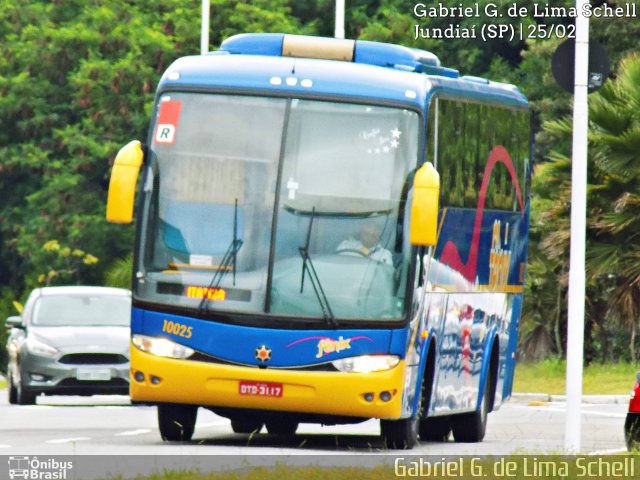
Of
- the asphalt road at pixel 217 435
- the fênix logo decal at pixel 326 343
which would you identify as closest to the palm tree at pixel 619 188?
the asphalt road at pixel 217 435

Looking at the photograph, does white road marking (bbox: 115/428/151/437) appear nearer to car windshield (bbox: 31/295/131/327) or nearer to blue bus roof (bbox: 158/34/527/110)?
blue bus roof (bbox: 158/34/527/110)

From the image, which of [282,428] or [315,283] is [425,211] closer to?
[315,283]

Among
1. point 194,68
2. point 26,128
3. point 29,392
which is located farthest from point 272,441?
point 26,128

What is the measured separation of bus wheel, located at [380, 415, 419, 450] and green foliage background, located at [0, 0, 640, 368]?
102 feet

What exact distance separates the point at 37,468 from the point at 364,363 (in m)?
3.73

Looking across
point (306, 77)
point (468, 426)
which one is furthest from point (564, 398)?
point (306, 77)

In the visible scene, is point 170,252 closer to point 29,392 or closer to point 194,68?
point 194,68

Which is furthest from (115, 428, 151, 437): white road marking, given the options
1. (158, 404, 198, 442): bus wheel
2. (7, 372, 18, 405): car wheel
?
(7, 372, 18, 405): car wheel

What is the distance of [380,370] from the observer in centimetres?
1677

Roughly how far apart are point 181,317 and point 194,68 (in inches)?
88.6

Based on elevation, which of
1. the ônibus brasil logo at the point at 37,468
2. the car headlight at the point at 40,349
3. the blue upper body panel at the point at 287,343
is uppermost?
the blue upper body panel at the point at 287,343

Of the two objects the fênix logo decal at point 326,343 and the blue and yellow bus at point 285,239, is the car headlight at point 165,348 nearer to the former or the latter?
the blue and yellow bus at point 285,239

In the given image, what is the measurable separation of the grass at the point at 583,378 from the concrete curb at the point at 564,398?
525mm

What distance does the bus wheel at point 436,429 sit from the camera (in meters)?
21.0
